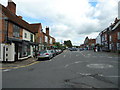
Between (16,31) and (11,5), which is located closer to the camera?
(16,31)

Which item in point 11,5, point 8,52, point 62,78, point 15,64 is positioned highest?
→ point 11,5

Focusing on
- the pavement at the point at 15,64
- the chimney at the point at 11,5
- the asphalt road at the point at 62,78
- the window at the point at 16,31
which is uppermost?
the chimney at the point at 11,5

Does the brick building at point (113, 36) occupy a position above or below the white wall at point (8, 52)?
above

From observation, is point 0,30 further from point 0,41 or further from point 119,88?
point 119,88

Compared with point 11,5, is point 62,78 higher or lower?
lower

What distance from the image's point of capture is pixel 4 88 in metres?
4.73

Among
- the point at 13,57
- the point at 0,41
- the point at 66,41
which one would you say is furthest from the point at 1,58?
the point at 66,41

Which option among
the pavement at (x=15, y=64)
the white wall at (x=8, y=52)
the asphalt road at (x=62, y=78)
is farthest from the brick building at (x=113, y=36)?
the white wall at (x=8, y=52)

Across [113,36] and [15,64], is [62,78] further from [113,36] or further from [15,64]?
[113,36]

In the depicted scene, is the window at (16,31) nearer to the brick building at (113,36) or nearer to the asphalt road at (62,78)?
the asphalt road at (62,78)

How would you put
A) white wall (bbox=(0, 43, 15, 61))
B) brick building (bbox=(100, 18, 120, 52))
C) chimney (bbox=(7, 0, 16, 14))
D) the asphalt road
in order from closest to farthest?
the asphalt road → white wall (bbox=(0, 43, 15, 61)) → chimney (bbox=(7, 0, 16, 14)) → brick building (bbox=(100, 18, 120, 52))

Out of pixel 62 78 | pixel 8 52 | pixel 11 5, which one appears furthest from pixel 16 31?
pixel 62 78

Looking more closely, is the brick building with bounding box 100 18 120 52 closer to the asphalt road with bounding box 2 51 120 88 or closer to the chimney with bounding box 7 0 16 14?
A: the asphalt road with bounding box 2 51 120 88

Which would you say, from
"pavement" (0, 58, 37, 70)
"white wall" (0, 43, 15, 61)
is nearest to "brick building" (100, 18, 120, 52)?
"pavement" (0, 58, 37, 70)
